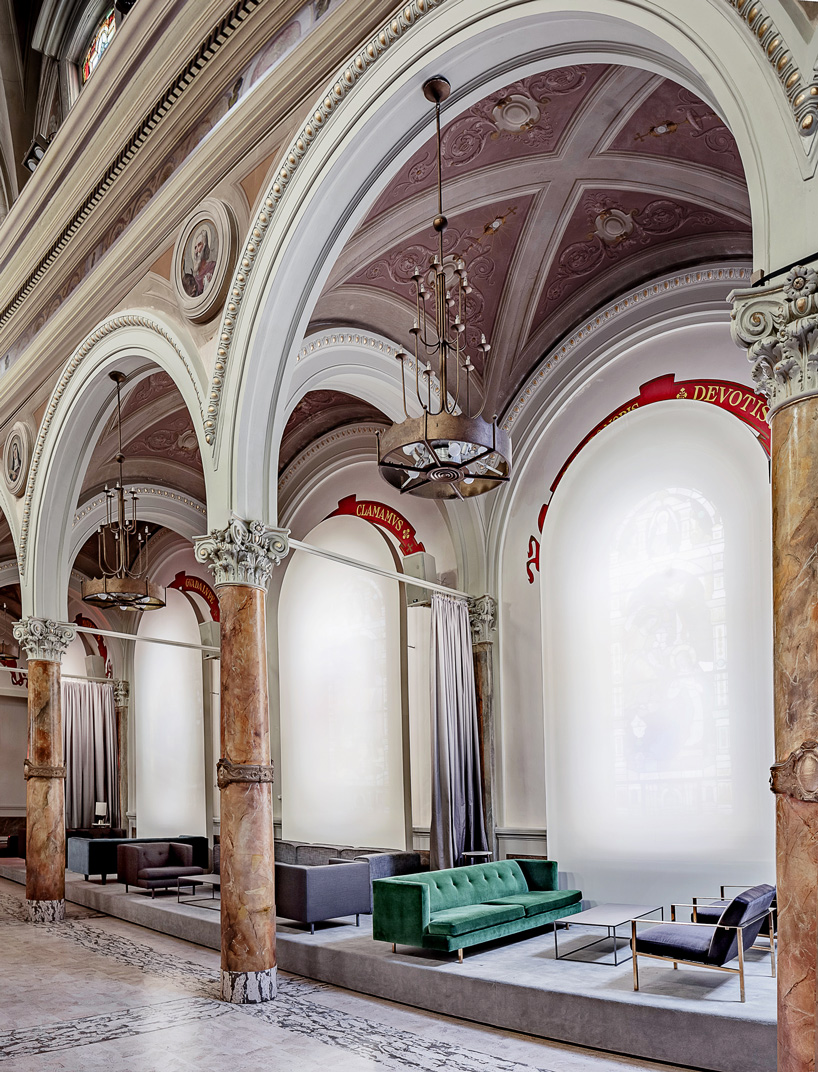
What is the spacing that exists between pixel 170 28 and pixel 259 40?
2.54 ft

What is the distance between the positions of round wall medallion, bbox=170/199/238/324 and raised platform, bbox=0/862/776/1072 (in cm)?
522

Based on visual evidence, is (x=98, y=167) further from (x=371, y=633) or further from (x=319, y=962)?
(x=319, y=962)

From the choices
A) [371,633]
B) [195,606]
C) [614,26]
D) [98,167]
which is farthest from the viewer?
[195,606]

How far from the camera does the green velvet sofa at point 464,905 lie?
686cm

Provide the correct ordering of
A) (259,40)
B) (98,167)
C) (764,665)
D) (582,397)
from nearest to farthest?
(259,40), (764,665), (98,167), (582,397)

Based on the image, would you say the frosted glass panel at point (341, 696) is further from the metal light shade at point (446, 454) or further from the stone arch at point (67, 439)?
the metal light shade at point (446, 454)

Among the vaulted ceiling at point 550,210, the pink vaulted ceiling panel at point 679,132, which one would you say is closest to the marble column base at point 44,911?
the vaulted ceiling at point 550,210

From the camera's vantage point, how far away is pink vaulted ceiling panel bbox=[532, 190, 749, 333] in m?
8.22

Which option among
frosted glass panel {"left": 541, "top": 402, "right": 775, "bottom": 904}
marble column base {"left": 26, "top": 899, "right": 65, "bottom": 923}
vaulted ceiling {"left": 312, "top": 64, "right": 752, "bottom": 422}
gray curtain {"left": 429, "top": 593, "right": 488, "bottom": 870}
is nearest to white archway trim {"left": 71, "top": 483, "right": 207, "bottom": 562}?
marble column base {"left": 26, "top": 899, "right": 65, "bottom": 923}

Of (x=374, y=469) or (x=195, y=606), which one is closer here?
(x=374, y=469)

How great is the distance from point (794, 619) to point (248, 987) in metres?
4.94

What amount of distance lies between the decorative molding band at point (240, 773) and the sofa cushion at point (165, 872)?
5.26m

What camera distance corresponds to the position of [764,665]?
7.79m

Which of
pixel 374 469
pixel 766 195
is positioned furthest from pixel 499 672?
pixel 766 195
